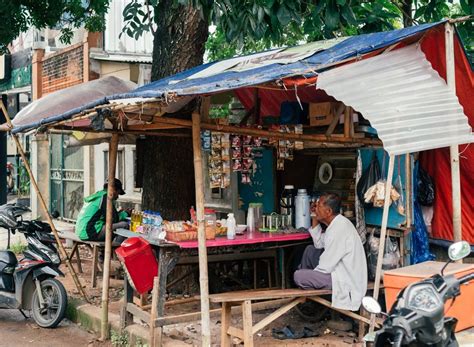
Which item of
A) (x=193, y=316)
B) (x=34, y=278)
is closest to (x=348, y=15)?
(x=193, y=316)

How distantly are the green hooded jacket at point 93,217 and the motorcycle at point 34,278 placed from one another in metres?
0.70

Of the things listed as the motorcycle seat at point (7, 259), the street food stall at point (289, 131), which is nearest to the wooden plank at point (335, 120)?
the street food stall at point (289, 131)

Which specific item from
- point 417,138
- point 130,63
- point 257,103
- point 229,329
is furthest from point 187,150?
point 130,63

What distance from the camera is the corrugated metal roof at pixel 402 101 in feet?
15.3

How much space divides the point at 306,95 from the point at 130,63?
7.72 metres

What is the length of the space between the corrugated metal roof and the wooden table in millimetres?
2023

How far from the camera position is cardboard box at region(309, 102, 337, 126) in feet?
22.3

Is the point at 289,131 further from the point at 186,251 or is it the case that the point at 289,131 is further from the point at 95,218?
the point at 95,218

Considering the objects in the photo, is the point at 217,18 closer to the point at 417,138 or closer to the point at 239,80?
the point at 239,80

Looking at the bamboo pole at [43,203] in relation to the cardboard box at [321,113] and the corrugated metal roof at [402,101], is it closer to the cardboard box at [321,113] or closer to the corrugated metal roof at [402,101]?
the cardboard box at [321,113]

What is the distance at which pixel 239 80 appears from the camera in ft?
16.3

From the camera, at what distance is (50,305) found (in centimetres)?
718

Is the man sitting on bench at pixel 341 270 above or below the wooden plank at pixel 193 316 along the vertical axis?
above

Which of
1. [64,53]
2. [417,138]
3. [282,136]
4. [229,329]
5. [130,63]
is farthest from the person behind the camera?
[64,53]
